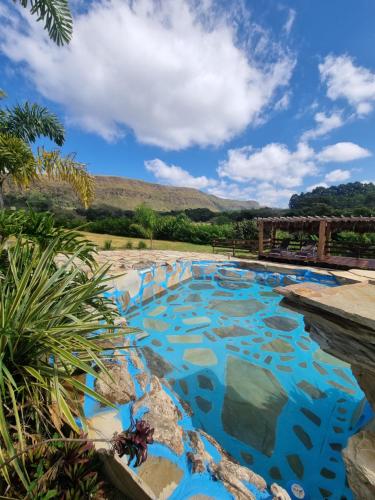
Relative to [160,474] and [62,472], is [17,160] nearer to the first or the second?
Result: [62,472]

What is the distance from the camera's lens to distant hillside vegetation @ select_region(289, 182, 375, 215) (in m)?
41.7

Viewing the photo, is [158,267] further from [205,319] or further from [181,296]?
[205,319]

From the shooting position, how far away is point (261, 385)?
4102 mm

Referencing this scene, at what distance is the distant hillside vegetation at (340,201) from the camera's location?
41.7 metres

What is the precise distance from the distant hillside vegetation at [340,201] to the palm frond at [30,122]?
3764 centimetres

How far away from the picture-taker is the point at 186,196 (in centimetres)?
15150

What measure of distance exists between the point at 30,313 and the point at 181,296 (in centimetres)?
667

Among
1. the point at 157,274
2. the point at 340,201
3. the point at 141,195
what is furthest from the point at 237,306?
the point at 141,195

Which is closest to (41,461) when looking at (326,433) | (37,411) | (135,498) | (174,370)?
(37,411)

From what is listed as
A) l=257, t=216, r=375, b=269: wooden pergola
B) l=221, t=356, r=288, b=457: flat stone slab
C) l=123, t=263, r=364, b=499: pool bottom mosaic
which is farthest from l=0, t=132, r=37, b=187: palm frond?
l=257, t=216, r=375, b=269: wooden pergola

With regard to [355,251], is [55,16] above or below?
above

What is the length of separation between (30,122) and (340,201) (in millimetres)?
69721

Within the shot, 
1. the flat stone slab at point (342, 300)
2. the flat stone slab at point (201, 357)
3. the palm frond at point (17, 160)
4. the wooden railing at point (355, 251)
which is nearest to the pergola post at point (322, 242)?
the wooden railing at point (355, 251)

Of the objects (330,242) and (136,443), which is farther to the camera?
(330,242)
